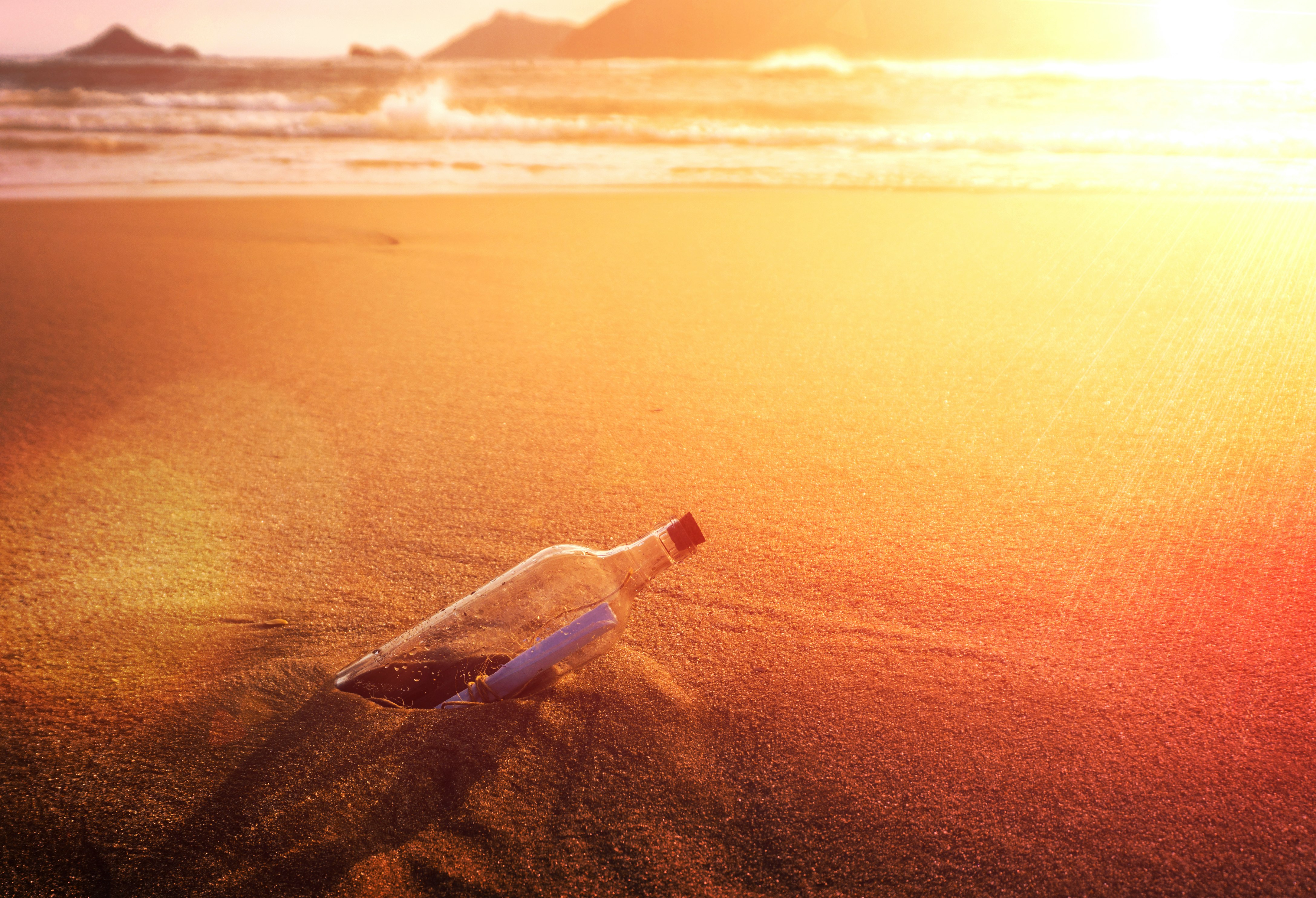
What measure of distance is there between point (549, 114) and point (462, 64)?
14.6 metres

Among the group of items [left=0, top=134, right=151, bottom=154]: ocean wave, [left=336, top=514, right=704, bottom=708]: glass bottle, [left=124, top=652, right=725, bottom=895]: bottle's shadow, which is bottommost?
[left=124, top=652, right=725, bottom=895]: bottle's shadow

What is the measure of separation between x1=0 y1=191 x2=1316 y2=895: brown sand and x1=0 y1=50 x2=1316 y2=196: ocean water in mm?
4218

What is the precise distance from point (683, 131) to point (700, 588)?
10467mm

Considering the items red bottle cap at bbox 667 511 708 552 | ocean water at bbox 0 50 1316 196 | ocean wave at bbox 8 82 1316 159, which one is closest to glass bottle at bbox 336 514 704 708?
red bottle cap at bbox 667 511 708 552

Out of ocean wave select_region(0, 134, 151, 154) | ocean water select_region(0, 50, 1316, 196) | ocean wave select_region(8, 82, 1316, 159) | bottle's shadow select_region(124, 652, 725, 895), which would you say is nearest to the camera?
bottle's shadow select_region(124, 652, 725, 895)

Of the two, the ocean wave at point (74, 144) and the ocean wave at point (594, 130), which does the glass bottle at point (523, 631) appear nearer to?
the ocean wave at point (594, 130)

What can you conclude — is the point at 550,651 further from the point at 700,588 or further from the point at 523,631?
the point at 700,588

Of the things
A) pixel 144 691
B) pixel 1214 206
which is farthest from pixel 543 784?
pixel 1214 206

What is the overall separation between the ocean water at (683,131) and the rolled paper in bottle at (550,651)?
621 cm

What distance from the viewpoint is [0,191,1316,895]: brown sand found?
1.12 m

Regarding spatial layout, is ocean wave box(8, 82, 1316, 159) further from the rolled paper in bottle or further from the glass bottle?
the rolled paper in bottle

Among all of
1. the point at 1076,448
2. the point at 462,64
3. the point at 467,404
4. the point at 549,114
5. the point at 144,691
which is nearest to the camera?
the point at 144,691

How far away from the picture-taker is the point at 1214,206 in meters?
5.41

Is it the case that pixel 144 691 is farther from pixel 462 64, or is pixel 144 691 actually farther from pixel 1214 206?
pixel 462 64
